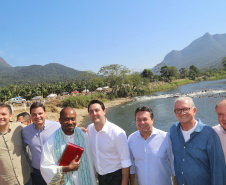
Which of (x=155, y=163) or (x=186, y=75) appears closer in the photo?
(x=155, y=163)

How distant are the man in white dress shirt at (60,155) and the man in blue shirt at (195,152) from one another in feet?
4.15

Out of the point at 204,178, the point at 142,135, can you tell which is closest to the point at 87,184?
the point at 142,135

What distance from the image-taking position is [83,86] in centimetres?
4259

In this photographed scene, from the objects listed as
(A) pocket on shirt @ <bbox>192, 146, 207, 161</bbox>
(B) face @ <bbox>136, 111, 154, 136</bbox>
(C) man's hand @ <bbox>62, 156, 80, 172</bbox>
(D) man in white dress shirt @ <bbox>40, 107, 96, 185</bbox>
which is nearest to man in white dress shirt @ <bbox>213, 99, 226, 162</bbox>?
(A) pocket on shirt @ <bbox>192, 146, 207, 161</bbox>

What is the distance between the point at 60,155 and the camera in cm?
228

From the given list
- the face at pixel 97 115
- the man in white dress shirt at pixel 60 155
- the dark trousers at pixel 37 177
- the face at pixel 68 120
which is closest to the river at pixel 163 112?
the dark trousers at pixel 37 177

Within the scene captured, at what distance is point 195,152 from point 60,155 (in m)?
1.79

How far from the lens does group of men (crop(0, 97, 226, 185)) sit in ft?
6.81

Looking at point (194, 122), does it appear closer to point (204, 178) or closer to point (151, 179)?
point (204, 178)

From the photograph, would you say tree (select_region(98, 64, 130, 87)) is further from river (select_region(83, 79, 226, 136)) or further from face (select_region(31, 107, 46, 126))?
face (select_region(31, 107, 46, 126))

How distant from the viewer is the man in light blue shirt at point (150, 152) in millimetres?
2305

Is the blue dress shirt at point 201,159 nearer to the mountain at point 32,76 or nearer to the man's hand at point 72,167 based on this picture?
the man's hand at point 72,167

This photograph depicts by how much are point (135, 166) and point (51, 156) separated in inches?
48.3

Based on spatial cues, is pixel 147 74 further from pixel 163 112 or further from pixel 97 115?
pixel 97 115
